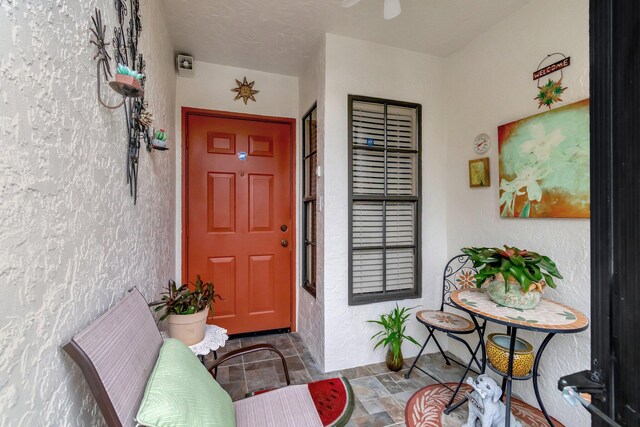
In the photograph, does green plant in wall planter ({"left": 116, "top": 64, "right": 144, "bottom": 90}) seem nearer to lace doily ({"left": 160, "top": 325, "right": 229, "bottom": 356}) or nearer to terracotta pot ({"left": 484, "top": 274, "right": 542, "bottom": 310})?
lace doily ({"left": 160, "top": 325, "right": 229, "bottom": 356})

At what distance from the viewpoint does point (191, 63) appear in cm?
250

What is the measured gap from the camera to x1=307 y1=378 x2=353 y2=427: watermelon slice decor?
1.22 m

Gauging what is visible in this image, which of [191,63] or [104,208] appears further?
[191,63]

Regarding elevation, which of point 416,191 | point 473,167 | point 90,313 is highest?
point 473,167

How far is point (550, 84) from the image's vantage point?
5.67 feet

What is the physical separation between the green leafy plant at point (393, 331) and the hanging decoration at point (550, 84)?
5.78 feet

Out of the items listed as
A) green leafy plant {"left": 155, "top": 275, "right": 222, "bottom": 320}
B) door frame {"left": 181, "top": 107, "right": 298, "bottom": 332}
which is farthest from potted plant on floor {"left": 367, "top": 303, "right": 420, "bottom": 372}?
green leafy plant {"left": 155, "top": 275, "right": 222, "bottom": 320}

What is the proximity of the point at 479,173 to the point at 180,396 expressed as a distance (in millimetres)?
2321

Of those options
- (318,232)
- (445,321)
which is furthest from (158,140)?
(445,321)

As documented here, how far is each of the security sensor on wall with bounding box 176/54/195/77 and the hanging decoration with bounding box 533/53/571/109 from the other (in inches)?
105

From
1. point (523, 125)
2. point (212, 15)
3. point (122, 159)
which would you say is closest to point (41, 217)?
point (122, 159)

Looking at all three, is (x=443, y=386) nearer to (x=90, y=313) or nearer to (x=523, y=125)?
(x=523, y=125)

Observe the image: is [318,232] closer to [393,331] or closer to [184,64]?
[393,331]

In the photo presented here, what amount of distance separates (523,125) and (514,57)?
20.3 inches
